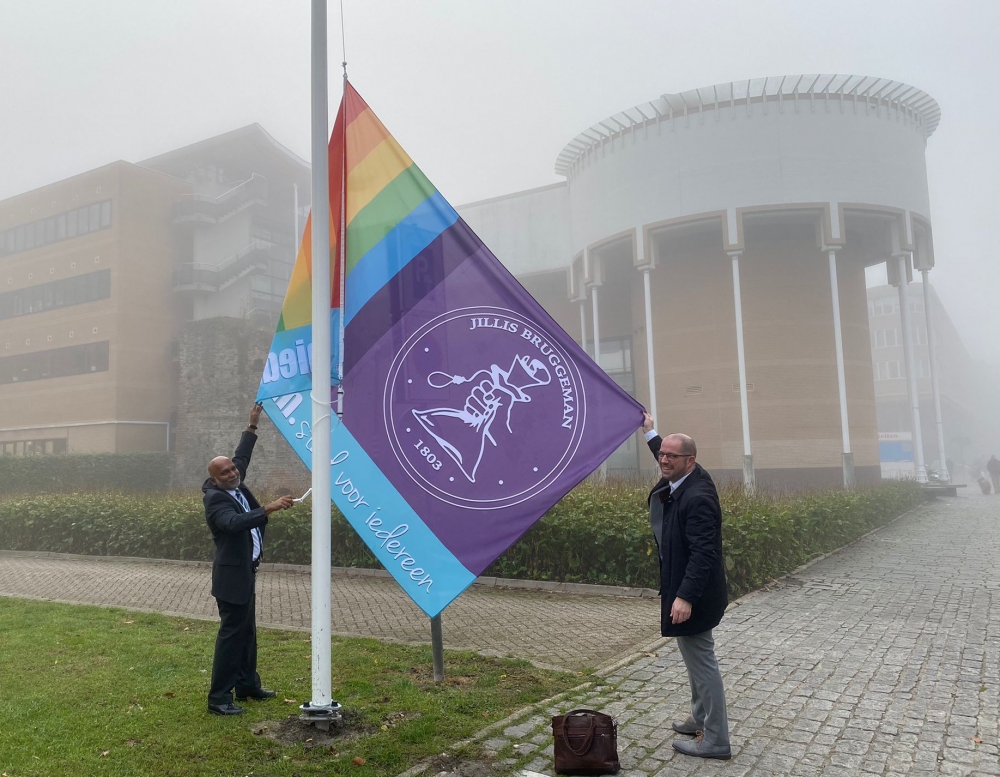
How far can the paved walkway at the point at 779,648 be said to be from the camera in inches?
180

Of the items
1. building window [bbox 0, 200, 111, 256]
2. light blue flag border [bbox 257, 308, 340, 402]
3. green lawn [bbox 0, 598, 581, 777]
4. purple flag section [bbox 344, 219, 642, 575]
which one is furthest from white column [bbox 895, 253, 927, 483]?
building window [bbox 0, 200, 111, 256]

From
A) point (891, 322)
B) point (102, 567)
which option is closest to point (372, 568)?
point (102, 567)

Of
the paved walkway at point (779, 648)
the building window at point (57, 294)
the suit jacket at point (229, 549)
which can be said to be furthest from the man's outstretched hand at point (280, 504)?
the building window at point (57, 294)

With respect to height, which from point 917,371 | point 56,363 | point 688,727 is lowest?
point 688,727

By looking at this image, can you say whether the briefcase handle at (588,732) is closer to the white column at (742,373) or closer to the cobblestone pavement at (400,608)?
the cobblestone pavement at (400,608)

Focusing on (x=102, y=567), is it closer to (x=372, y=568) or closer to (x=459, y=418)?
(x=372, y=568)

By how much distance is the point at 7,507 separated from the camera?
17.0 m

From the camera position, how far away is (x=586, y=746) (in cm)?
414

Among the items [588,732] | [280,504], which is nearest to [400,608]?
[280,504]

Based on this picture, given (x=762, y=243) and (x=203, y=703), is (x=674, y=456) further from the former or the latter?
(x=762, y=243)

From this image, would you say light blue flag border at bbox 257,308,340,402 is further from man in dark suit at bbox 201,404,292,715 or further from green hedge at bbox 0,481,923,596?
green hedge at bbox 0,481,923,596

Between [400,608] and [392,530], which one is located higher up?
[392,530]

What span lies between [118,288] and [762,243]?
29.5m

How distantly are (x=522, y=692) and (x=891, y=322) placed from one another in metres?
87.5
